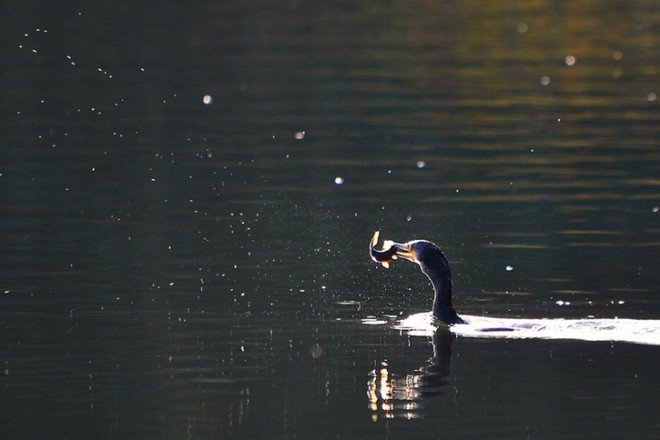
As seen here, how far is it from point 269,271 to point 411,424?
6.61 meters

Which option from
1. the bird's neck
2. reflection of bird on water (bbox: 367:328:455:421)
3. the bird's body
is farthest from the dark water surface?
the bird's neck

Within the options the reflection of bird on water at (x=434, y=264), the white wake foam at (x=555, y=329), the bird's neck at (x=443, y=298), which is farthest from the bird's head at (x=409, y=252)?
the white wake foam at (x=555, y=329)

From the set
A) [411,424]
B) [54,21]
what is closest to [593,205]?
[411,424]

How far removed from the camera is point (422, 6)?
70.1 metres

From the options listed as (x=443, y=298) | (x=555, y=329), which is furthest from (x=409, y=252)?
(x=555, y=329)

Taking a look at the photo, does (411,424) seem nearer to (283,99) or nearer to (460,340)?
(460,340)

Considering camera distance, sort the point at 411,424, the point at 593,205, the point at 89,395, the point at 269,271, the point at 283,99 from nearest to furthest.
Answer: the point at 411,424 < the point at 89,395 < the point at 269,271 < the point at 593,205 < the point at 283,99

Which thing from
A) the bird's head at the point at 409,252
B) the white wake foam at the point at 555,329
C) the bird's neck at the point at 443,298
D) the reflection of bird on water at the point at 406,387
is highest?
the bird's head at the point at 409,252

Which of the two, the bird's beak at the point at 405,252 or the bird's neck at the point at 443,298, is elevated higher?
the bird's beak at the point at 405,252

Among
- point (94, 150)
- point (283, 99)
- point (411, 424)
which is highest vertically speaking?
point (283, 99)

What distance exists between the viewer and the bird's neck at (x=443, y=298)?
16984 mm

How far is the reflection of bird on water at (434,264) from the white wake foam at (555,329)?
0.14m

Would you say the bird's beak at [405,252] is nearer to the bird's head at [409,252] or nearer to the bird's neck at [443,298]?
the bird's head at [409,252]

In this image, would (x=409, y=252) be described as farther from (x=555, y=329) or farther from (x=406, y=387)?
(x=406, y=387)
